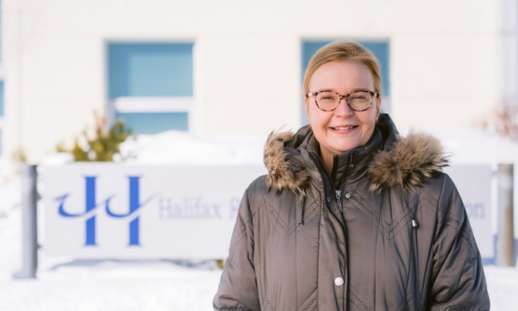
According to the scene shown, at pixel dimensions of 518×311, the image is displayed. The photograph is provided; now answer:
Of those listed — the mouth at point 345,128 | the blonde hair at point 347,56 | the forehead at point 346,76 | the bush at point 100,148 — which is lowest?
the bush at point 100,148

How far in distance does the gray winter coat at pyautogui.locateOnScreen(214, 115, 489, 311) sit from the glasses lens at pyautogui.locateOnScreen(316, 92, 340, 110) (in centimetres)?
14

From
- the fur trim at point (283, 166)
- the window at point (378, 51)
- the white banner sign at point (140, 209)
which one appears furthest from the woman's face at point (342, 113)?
the window at point (378, 51)

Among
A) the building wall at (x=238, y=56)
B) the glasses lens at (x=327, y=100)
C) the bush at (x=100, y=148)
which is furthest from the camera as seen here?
the building wall at (x=238, y=56)

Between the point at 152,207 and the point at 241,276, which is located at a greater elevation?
the point at 241,276

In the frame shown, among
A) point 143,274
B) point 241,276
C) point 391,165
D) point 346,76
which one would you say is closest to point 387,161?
point 391,165

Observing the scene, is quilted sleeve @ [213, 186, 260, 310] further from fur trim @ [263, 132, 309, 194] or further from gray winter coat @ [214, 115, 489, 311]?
fur trim @ [263, 132, 309, 194]

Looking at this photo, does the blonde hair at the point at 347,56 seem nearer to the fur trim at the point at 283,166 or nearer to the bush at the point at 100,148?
the fur trim at the point at 283,166

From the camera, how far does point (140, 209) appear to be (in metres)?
4.60

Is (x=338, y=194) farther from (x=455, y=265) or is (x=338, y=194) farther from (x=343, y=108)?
(x=455, y=265)

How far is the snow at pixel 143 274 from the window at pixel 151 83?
86.6 inches

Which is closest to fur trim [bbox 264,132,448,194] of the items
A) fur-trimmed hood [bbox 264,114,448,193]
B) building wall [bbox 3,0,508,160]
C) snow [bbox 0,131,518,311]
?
fur-trimmed hood [bbox 264,114,448,193]

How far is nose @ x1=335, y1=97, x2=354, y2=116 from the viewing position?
156 centimetres

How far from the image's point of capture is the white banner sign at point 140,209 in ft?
15.0

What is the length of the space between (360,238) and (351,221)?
0.05 m
